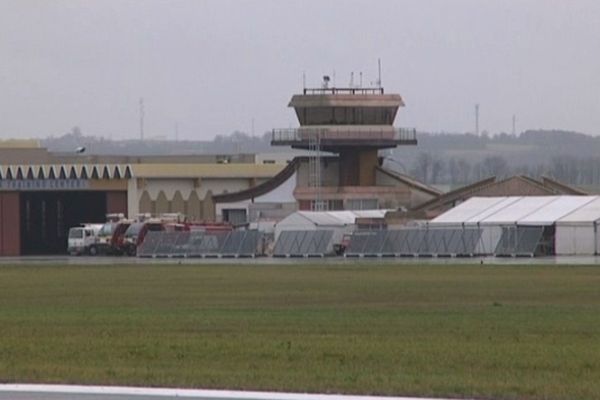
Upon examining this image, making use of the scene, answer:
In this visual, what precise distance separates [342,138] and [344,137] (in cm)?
31

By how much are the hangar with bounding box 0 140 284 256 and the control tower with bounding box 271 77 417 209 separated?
7.75 meters

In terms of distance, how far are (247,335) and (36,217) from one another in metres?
109

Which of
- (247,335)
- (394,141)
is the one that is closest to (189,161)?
(394,141)

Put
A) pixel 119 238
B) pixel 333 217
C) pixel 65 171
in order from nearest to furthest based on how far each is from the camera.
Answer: pixel 333 217 → pixel 119 238 → pixel 65 171

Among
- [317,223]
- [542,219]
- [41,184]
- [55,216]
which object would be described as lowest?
[55,216]

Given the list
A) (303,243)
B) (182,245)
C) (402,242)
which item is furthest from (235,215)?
(402,242)

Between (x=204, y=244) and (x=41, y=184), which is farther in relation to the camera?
(x=41, y=184)

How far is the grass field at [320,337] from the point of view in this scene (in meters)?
19.3

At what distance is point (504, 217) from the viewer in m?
89.2

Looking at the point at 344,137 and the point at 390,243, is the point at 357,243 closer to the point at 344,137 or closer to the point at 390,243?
the point at 390,243

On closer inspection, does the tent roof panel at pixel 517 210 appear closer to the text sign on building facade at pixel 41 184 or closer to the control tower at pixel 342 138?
the control tower at pixel 342 138

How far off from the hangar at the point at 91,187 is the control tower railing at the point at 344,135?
818 cm

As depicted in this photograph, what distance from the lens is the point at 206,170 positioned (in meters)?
127

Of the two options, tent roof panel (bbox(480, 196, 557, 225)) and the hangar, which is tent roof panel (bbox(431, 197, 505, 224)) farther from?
the hangar
